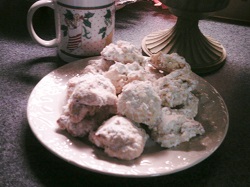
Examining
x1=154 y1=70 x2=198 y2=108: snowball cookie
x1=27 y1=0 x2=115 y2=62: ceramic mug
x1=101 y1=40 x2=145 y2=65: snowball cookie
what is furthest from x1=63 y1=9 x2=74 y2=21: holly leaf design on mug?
x1=154 y1=70 x2=198 y2=108: snowball cookie

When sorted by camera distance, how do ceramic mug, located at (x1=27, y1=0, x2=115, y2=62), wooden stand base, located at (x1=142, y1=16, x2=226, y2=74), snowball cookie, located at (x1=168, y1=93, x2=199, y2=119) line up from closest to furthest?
snowball cookie, located at (x1=168, y1=93, x2=199, y2=119)
ceramic mug, located at (x1=27, y1=0, x2=115, y2=62)
wooden stand base, located at (x1=142, y1=16, x2=226, y2=74)

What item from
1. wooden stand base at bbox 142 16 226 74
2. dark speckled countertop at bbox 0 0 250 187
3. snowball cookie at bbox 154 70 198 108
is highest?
snowball cookie at bbox 154 70 198 108

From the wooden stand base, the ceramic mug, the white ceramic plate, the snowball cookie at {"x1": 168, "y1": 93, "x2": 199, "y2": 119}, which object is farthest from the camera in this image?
the wooden stand base

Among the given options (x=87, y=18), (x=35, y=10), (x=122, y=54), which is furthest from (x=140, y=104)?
(x=35, y=10)

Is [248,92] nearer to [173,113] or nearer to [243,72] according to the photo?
[243,72]

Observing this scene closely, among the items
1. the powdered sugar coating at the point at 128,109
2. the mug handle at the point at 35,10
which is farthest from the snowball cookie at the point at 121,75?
the mug handle at the point at 35,10

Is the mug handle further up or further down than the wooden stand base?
further up

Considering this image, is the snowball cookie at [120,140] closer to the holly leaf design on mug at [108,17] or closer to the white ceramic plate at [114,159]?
the white ceramic plate at [114,159]

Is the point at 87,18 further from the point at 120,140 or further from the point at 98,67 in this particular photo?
the point at 120,140

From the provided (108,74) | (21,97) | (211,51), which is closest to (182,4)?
(211,51)

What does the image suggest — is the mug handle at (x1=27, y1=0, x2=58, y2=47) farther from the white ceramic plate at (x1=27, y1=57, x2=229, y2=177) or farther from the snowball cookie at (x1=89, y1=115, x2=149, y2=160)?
the snowball cookie at (x1=89, y1=115, x2=149, y2=160)
